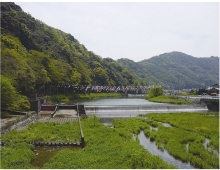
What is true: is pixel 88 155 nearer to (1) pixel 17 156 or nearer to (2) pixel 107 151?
(2) pixel 107 151

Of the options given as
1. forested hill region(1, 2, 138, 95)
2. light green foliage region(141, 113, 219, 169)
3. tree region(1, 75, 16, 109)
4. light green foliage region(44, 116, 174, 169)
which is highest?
forested hill region(1, 2, 138, 95)

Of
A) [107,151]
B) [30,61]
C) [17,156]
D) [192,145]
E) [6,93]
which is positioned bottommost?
[192,145]

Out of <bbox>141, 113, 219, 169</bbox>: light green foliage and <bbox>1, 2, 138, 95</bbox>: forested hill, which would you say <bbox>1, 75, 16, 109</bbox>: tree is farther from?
<bbox>141, 113, 219, 169</bbox>: light green foliage

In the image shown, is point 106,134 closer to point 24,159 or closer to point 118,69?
point 24,159

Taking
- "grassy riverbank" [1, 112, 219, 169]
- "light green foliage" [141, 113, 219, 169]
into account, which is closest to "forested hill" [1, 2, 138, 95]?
"grassy riverbank" [1, 112, 219, 169]

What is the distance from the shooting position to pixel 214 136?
23.3m

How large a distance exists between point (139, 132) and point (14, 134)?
43.3 ft

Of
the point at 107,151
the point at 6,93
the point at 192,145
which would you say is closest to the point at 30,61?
the point at 6,93

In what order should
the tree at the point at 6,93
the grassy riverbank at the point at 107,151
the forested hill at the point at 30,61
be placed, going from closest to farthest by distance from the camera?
the grassy riverbank at the point at 107,151
the tree at the point at 6,93
the forested hill at the point at 30,61

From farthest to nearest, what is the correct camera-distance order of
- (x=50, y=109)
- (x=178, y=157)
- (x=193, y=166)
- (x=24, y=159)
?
(x=50, y=109)
(x=178, y=157)
(x=193, y=166)
(x=24, y=159)

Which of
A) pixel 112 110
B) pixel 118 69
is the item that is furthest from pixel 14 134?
pixel 118 69

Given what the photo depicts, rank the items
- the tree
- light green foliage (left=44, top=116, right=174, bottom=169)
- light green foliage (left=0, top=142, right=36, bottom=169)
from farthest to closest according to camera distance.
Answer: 1. the tree
2. light green foliage (left=44, top=116, right=174, bottom=169)
3. light green foliage (left=0, top=142, right=36, bottom=169)

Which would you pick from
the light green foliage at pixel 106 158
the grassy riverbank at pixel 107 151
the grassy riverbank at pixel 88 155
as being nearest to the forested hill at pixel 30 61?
the grassy riverbank at pixel 107 151

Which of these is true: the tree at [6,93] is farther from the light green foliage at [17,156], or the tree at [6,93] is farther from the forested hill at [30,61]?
the light green foliage at [17,156]
